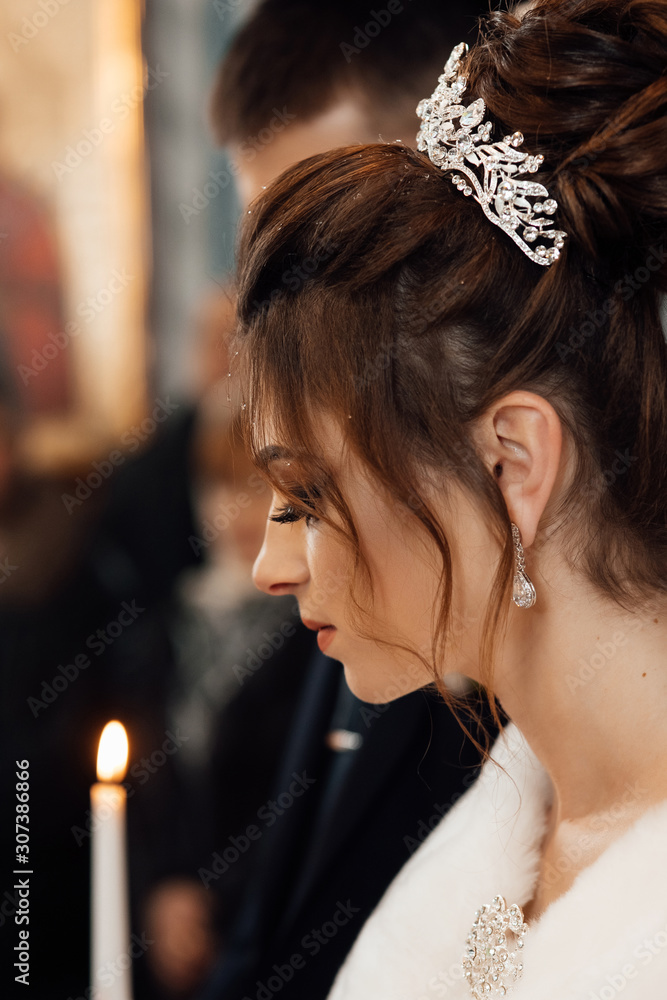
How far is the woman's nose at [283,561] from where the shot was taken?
0.75m

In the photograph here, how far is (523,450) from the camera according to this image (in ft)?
2.07

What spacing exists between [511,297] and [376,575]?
9.7 inches

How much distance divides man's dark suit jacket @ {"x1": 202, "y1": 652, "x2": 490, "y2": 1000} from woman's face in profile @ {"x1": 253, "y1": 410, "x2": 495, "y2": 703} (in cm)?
35

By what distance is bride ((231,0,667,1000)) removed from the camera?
0.59 meters

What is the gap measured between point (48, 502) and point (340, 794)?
0.79 meters

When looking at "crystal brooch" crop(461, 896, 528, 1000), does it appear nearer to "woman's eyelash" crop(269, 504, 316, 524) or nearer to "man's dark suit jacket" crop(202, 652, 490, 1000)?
"man's dark suit jacket" crop(202, 652, 490, 1000)

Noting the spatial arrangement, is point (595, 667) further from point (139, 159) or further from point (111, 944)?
point (139, 159)

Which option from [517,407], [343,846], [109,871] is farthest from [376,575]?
[343,846]

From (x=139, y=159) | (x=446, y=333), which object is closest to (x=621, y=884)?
(x=446, y=333)

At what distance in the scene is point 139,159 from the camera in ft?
4.81

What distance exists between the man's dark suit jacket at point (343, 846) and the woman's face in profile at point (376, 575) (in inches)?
13.8

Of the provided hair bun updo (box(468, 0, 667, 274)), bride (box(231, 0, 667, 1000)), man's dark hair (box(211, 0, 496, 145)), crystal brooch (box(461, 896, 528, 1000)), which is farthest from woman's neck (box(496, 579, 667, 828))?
man's dark hair (box(211, 0, 496, 145))

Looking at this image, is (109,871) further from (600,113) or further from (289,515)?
(600,113)

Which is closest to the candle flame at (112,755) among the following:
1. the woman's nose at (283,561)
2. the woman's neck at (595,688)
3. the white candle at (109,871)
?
the white candle at (109,871)
